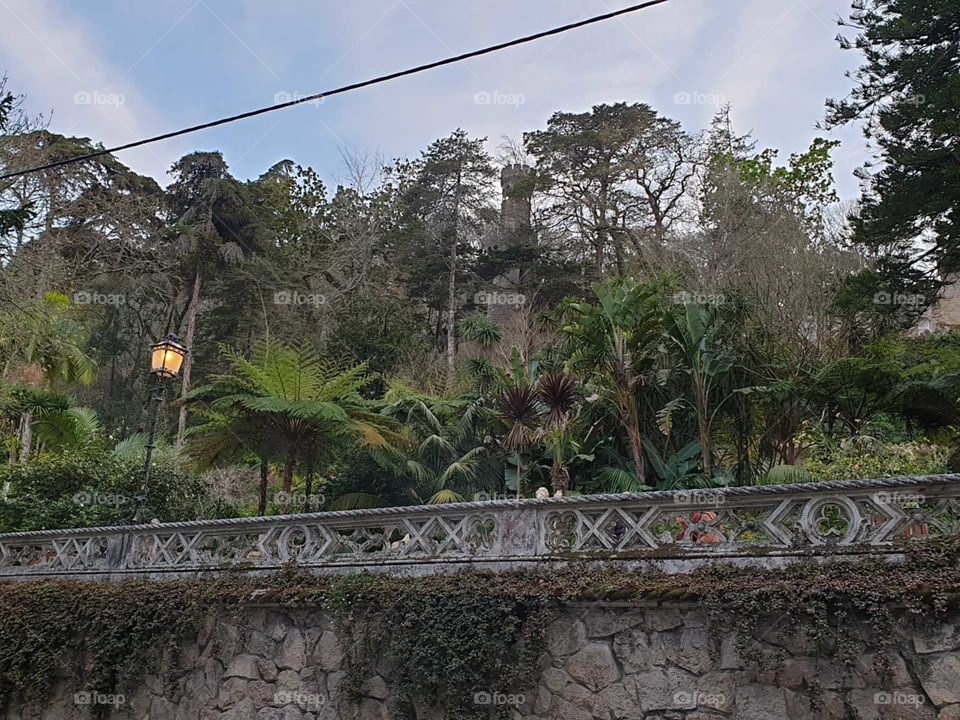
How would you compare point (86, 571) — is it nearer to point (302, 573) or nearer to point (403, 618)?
point (302, 573)

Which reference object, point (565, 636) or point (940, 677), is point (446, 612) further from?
point (940, 677)

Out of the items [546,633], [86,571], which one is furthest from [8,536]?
[546,633]

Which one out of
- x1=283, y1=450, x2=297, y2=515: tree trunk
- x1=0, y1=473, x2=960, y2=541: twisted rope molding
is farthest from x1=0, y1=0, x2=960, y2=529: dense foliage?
x1=0, y1=473, x2=960, y2=541: twisted rope molding

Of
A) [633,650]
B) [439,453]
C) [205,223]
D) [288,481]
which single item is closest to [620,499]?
[633,650]

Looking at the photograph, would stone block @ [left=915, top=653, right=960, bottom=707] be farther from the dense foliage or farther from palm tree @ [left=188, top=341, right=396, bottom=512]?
palm tree @ [left=188, top=341, right=396, bottom=512]

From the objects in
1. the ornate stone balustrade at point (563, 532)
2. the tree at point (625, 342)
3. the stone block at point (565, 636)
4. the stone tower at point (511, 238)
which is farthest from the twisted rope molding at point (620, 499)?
the stone tower at point (511, 238)

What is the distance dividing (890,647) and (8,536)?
8723 mm

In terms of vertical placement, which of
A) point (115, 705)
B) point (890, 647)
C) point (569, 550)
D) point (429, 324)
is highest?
point (429, 324)

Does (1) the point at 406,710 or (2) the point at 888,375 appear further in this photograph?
(2) the point at 888,375

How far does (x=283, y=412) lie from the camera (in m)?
11.4

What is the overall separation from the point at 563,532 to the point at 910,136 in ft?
28.2

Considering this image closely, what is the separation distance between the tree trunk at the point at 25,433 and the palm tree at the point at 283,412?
484 centimetres

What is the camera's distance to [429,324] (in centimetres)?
2569

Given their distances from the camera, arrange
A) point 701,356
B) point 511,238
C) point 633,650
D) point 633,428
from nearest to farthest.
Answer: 1. point 633,650
2. point 633,428
3. point 701,356
4. point 511,238
